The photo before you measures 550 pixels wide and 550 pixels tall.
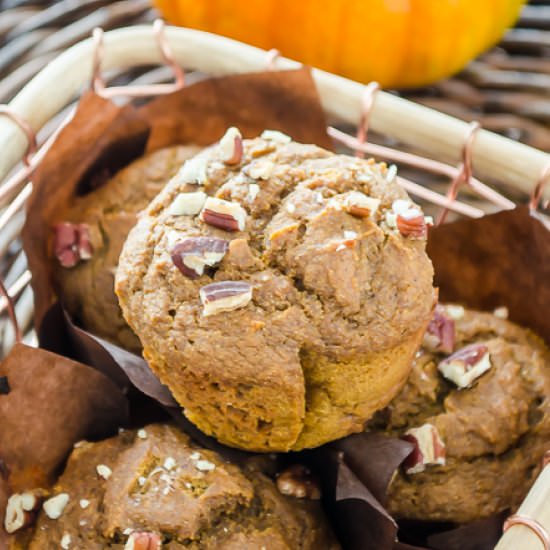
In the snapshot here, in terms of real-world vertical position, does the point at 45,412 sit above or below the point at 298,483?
above

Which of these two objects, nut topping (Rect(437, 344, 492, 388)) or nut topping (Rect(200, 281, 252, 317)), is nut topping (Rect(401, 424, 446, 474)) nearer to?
nut topping (Rect(437, 344, 492, 388))

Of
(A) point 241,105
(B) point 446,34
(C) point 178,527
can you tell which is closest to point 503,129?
(B) point 446,34

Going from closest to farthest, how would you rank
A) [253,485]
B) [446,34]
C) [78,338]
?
[253,485]
[78,338]
[446,34]

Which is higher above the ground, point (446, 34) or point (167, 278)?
point (167, 278)

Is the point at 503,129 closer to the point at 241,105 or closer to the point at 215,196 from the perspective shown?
the point at 241,105

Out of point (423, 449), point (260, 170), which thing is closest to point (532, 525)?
point (423, 449)

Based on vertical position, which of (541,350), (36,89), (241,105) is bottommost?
(541,350)

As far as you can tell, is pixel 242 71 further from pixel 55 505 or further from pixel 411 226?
pixel 55 505
